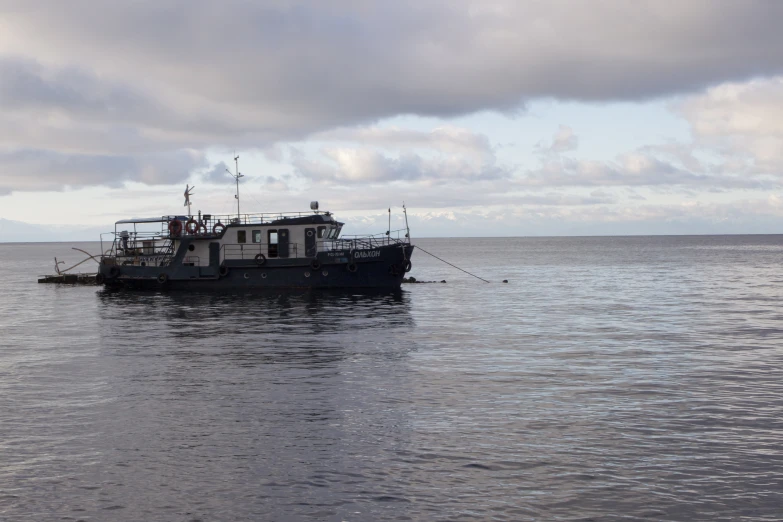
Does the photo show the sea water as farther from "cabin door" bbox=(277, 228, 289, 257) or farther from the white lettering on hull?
"cabin door" bbox=(277, 228, 289, 257)

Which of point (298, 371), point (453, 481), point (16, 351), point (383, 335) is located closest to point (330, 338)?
point (383, 335)

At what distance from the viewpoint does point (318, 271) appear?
48.3m

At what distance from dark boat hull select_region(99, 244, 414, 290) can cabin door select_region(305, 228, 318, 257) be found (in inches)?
31.5

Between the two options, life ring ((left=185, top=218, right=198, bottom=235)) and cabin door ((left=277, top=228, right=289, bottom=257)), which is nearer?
cabin door ((left=277, top=228, right=289, bottom=257))

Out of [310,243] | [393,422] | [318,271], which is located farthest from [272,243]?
[393,422]

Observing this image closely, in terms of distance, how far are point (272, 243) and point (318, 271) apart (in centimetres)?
393

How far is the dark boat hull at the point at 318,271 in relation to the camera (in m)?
48.2

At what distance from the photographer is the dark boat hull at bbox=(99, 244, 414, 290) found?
48.2 metres

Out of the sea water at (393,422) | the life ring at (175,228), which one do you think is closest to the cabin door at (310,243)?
the life ring at (175,228)

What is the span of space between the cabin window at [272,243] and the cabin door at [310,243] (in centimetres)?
223

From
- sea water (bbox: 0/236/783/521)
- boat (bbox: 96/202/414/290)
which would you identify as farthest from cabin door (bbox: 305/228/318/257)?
sea water (bbox: 0/236/783/521)

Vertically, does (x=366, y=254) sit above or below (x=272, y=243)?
below

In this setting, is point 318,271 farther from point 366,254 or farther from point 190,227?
point 190,227

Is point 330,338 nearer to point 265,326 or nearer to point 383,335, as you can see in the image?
point 383,335
